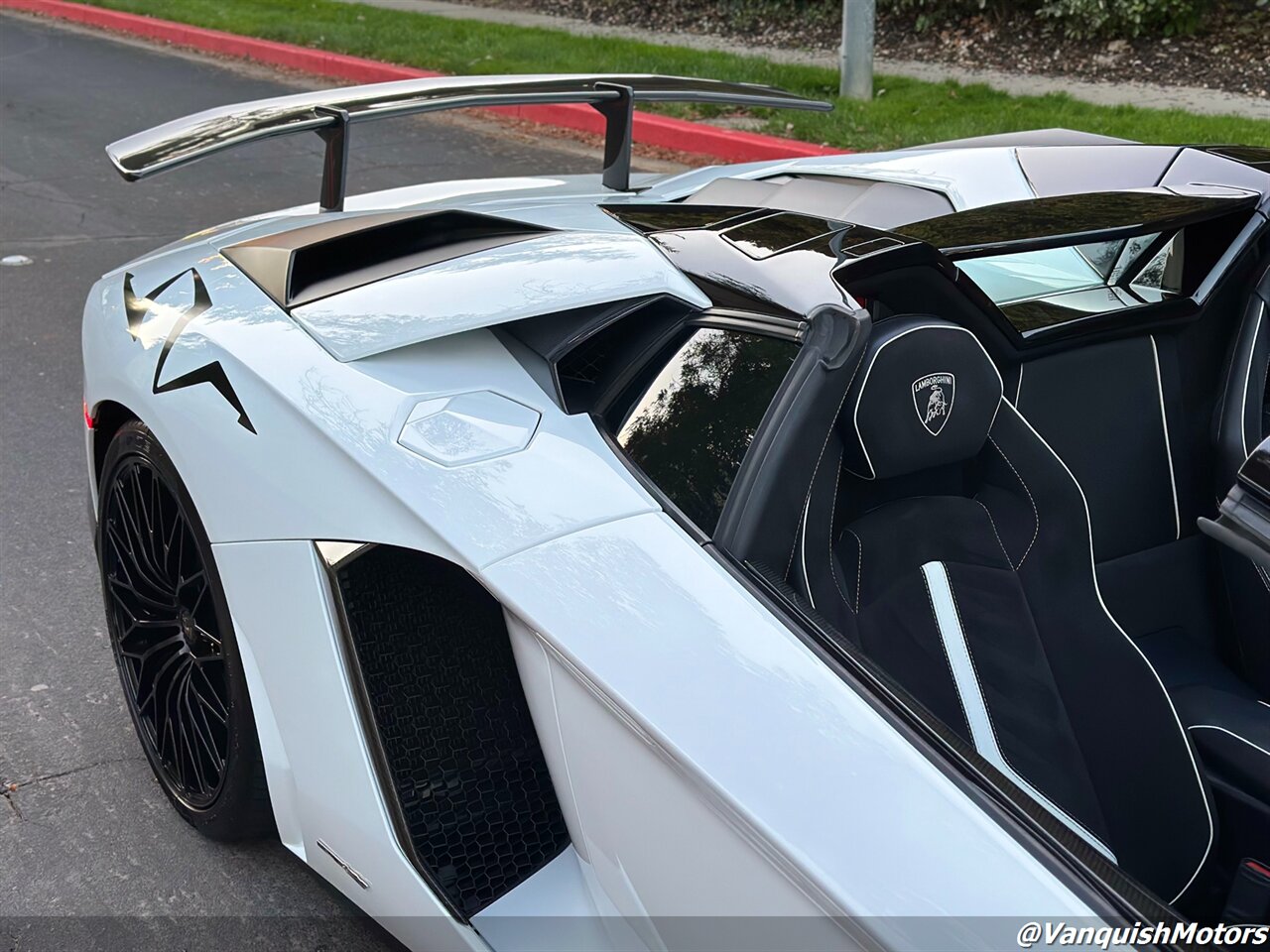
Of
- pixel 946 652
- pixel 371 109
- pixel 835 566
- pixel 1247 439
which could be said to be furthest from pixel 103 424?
pixel 1247 439

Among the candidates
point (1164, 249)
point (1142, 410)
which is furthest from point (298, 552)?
point (1164, 249)

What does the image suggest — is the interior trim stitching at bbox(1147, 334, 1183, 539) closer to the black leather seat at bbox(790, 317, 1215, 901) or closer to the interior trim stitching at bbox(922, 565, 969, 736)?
the black leather seat at bbox(790, 317, 1215, 901)

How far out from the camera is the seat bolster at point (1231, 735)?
207 centimetres

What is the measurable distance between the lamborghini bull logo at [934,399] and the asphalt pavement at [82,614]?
118 cm

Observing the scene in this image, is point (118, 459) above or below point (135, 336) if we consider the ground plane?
below

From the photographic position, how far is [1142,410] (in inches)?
96.2

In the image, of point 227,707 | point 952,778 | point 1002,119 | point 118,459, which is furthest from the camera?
point 1002,119

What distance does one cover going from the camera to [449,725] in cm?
178

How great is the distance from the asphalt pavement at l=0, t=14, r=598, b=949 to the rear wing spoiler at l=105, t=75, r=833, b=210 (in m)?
1.29

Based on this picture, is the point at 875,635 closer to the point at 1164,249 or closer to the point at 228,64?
the point at 1164,249

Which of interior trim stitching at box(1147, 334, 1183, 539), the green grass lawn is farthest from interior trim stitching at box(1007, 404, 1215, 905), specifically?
the green grass lawn

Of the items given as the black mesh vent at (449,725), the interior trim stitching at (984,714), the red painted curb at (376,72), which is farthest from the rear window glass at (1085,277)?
the red painted curb at (376,72)

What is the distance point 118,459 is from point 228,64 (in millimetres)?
10534

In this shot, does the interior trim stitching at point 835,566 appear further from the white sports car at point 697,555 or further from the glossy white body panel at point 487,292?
the glossy white body panel at point 487,292
